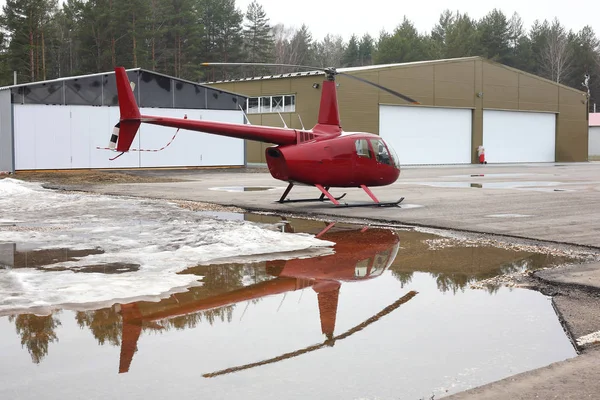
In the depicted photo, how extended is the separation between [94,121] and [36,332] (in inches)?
1074

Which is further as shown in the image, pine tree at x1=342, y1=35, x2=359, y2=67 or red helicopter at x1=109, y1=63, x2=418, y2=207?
pine tree at x1=342, y1=35, x2=359, y2=67

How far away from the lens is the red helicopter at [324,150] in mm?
13750

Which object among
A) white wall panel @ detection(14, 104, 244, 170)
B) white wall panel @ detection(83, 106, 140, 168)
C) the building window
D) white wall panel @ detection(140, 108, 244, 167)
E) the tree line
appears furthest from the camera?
the tree line

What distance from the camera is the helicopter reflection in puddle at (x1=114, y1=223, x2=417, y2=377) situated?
4.78 meters

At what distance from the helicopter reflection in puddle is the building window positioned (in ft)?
104

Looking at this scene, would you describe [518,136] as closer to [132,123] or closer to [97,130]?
[97,130]

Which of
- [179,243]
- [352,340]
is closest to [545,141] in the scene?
[179,243]

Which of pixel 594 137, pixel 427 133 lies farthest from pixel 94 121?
pixel 594 137

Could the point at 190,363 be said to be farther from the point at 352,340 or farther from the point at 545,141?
the point at 545,141

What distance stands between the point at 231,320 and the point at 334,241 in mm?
4484

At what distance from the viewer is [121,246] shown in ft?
28.3

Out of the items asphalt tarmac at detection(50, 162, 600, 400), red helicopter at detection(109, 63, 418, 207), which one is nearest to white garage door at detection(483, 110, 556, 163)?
asphalt tarmac at detection(50, 162, 600, 400)

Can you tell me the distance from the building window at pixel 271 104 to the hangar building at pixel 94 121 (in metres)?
5.48

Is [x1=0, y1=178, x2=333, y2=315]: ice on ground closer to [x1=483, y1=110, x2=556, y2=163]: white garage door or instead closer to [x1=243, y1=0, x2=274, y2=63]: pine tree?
[x1=483, y1=110, x2=556, y2=163]: white garage door
